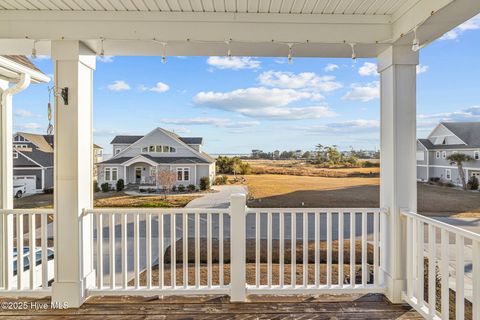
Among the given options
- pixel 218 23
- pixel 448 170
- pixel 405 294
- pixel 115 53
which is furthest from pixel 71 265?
pixel 448 170

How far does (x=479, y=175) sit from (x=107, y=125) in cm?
335

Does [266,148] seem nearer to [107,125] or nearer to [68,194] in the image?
[107,125]

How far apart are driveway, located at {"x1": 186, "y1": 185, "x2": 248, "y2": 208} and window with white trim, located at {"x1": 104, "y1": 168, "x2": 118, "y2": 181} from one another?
74 cm

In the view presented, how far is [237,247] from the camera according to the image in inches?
97.8

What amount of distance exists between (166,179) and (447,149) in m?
2.46

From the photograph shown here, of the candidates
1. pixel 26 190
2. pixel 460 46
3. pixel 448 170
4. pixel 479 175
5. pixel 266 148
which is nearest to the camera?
pixel 479 175

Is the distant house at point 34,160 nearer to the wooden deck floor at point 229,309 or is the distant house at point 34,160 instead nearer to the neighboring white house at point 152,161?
the neighboring white house at point 152,161

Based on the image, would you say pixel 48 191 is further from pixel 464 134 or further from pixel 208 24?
pixel 464 134

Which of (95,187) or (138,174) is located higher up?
(138,174)

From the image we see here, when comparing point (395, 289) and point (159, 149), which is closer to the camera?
point (395, 289)

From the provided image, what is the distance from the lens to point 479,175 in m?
2.17

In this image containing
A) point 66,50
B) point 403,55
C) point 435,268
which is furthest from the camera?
point 403,55

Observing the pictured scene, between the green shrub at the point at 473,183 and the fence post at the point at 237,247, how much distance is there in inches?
71.1

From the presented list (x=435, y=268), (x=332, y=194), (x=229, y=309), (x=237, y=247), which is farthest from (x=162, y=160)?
(x=435, y=268)
